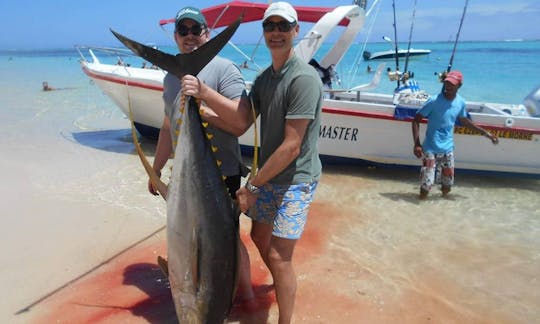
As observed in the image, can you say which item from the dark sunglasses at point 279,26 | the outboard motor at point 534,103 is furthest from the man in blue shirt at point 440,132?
the dark sunglasses at point 279,26

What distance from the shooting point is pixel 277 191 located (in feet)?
7.41

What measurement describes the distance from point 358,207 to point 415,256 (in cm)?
126

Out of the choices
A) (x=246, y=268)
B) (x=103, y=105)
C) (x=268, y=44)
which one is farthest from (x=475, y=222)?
(x=103, y=105)

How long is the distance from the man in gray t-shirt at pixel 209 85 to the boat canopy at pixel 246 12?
4.15m

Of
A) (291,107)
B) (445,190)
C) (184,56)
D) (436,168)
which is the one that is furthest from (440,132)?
(184,56)

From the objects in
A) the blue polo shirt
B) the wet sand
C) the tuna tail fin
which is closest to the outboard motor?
the wet sand

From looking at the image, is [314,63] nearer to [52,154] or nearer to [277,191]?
[52,154]

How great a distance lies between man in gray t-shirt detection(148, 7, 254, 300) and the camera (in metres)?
2.38

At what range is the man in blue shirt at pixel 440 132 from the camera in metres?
4.96

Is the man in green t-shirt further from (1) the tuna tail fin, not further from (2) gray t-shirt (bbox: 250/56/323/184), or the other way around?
(1) the tuna tail fin

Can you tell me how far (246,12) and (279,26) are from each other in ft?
16.6

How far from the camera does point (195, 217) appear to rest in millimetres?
2059

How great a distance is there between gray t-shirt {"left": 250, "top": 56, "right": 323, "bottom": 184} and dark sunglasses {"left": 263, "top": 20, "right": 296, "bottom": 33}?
0.50ft

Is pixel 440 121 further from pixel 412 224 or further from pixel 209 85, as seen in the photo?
pixel 209 85
